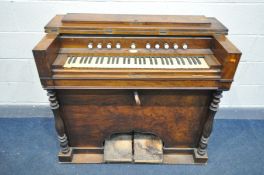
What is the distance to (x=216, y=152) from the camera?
6.42 ft

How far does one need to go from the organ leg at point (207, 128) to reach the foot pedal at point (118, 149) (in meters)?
0.55

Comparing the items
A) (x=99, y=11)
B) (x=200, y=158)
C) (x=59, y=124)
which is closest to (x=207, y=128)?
(x=200, y=158)

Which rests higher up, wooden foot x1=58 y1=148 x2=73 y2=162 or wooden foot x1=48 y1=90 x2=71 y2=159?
wooden foot x1=48 y1=90 x2=71 y2=159

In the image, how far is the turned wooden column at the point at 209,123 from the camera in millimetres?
1449

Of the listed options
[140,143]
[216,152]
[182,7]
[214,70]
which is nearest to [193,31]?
[214,70]

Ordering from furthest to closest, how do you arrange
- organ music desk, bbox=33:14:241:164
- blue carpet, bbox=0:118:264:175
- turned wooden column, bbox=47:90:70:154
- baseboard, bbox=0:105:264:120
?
baseboard, bbox=0:105:264:120 → blue carpet, bbox=0:118:264:175 → turned wooden column, bbox=47:90:70:154 → organ music desk, bbox=33:14:241:164

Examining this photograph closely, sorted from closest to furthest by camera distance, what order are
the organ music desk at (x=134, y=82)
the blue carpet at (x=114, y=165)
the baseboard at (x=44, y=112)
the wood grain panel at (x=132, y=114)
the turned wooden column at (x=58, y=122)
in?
the organ music desk at (x=134, y=82), the turned wooden column at (x=58, y=122), the wood grain panel at (x=132, y=114), the blue carpet at (x=114, y=165), the baseboard at (x=44, y=112)

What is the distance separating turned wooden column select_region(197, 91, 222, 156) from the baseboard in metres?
0.67

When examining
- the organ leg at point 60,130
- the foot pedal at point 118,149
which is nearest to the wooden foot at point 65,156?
the organ leg at point 60,130

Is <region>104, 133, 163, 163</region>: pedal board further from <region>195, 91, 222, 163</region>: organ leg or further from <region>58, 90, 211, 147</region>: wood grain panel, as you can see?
<region>195, 91, 222, 163</region>: organ leg

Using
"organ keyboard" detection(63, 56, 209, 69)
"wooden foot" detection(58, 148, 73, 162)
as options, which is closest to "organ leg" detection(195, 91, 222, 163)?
"organ keyboard" detection(63, 56, 209, 69)

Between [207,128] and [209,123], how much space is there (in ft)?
0.16

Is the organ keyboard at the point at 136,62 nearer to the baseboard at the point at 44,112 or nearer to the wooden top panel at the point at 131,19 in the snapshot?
the wooden top panel at the point at 131,19

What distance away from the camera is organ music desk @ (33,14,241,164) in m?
1.31
